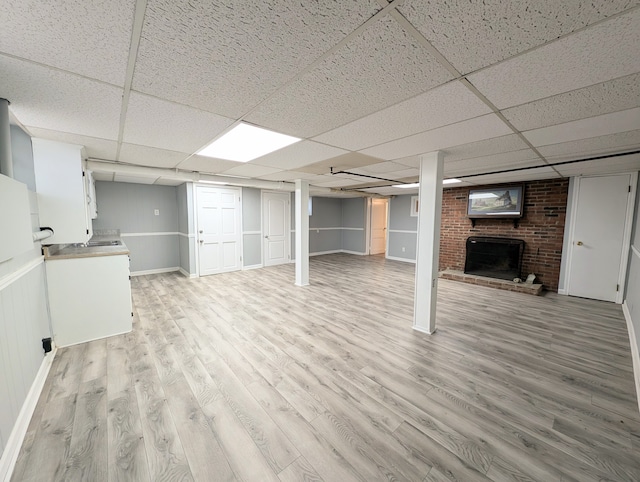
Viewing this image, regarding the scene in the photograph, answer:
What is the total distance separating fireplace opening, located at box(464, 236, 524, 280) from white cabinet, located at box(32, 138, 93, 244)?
6761mm

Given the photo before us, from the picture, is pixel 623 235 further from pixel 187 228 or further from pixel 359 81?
pixel 187 228

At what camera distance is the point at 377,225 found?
9.48 m

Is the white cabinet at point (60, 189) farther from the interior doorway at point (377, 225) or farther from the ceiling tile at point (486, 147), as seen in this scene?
the interior doorway at point (377, 225)

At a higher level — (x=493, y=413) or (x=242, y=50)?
(x=242, y=50)

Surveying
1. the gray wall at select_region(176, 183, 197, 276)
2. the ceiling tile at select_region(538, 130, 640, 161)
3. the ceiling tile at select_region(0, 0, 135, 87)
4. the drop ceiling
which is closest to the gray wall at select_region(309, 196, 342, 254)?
A: the gray wall at select_region(176, 183, 197, 276)

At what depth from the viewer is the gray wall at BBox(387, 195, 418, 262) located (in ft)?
25.8

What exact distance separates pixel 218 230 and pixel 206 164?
8.54 feet

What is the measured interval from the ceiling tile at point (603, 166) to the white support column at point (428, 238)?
7.42ft

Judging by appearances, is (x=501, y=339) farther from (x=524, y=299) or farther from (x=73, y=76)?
(x=73, y=76)

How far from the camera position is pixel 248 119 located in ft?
6.56

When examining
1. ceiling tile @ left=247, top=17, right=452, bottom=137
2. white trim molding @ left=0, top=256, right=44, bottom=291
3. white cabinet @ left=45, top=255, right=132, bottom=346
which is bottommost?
white cabinet @ left=45, top=255, right=132, bottom=346

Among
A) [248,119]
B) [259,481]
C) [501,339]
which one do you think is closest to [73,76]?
[248,119]

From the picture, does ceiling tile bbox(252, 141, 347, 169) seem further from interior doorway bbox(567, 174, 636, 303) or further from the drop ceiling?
interior doorway bbox(567, 174, 636, 303)

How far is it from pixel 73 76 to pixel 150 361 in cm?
237
